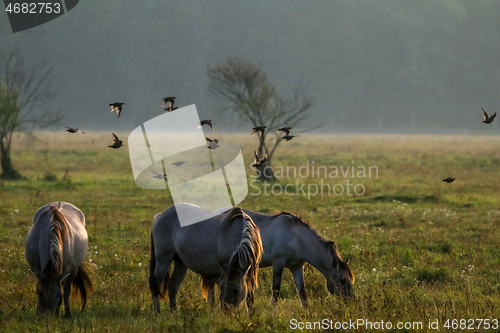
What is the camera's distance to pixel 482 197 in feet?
74.1

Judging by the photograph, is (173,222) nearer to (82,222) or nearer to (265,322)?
(82,222)

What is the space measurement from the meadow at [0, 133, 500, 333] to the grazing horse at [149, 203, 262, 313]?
38 cm

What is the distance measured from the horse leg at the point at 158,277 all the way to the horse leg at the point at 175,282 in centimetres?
15

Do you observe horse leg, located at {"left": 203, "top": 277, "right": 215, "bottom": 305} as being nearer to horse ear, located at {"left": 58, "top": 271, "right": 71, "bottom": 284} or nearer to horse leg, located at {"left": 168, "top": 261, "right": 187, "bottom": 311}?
horse leg, located at {"left": 168, "top": 261, "right": 187, "bottom": 311}

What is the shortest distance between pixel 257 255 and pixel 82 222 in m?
3.38

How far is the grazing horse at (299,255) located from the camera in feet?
27.3

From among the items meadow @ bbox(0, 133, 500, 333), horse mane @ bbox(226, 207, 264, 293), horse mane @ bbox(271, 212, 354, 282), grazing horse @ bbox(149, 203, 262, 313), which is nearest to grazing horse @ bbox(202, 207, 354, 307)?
horse mane @ bbox(271, 212, 354, 282)

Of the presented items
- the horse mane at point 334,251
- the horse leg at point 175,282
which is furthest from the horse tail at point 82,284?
the horse mane at point 334,251

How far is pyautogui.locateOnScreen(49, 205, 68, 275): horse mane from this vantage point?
7172mm

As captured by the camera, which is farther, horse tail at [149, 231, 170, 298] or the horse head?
horse tail at [149, 231, 170, 298]

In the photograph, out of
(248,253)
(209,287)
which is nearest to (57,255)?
(209,287)

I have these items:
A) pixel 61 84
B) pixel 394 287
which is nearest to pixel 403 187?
pixel 394 287

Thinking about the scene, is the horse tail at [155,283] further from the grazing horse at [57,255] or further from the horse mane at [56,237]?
the horse mane at [56,237]

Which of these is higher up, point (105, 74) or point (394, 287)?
point (105, 74)
